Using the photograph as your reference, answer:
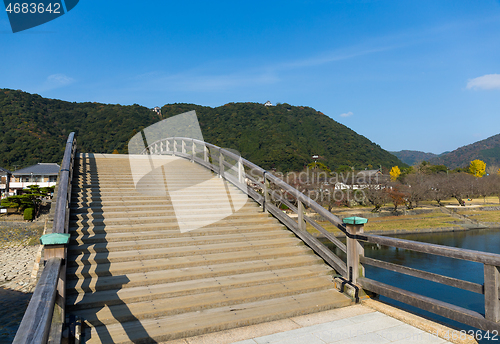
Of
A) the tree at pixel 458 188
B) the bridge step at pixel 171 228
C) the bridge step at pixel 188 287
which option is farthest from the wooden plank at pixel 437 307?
the tree at pixel 458 188

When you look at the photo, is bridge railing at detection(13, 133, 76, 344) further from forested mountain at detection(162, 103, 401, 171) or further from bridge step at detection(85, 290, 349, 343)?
forested mountain at detection(162, 103, 401, 171)

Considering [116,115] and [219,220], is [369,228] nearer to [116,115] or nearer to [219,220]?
[219,220]

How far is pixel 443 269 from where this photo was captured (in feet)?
63.4

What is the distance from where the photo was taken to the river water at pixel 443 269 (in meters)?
13.7

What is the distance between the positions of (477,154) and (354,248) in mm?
199817

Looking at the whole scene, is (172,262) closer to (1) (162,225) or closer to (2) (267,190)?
(1) (162,225)

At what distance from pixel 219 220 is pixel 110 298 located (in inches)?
122

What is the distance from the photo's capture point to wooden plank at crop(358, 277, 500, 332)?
3.24 m

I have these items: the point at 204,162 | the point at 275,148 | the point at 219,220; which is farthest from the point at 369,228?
the point at 275,148

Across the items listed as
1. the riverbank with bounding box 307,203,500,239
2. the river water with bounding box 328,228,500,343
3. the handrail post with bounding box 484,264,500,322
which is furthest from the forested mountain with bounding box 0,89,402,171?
the handrail post with bounding box 484,264,500,322

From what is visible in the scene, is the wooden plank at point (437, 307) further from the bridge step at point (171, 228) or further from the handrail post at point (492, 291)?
the bridge step at point (171, 228)

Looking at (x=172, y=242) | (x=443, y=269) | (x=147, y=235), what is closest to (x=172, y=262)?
(x=172, y=242)

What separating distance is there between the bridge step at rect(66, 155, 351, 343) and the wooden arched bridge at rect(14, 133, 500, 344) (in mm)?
16

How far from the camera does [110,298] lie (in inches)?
158
